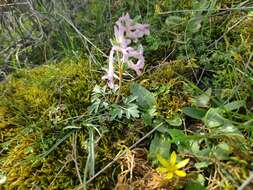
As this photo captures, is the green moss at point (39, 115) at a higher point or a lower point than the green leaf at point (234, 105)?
lower

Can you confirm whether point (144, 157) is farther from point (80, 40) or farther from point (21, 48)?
point (21, 48)

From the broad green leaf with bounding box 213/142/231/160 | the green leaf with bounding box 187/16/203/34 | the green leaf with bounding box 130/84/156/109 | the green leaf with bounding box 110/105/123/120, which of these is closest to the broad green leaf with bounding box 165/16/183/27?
the green leaf with bounding box 187/16/203/34

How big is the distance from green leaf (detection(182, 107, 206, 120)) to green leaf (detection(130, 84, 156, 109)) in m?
0.12

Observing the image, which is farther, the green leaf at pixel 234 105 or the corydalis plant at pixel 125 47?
the corydalis plant at pixel 125 47

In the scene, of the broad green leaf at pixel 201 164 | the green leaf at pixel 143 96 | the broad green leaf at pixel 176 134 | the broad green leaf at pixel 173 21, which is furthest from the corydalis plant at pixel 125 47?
the broad green leaf at pixel 201 164

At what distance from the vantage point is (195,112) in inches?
57.2

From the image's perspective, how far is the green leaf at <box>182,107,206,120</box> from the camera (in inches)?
57.0

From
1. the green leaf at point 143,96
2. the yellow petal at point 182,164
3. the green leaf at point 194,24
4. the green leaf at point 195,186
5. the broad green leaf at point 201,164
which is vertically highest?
the green leaf at point 194,24

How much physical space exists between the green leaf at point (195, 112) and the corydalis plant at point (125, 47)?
9.0 inches

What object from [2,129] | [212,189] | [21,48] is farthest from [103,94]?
[21,48]

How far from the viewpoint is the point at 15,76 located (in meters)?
1.81

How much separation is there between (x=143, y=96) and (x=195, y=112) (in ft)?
0.61

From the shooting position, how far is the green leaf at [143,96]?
1.52 metres

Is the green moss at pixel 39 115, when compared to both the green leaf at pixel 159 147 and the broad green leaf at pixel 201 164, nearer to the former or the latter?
the green leaf at pixel 159 147
